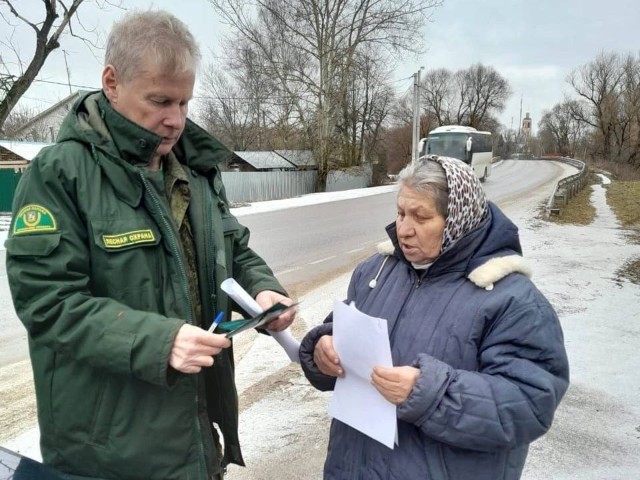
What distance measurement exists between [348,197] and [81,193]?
2149 cm

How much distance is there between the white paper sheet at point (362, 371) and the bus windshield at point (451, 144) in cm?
2784

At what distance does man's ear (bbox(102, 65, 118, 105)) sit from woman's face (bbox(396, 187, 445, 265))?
99 cm

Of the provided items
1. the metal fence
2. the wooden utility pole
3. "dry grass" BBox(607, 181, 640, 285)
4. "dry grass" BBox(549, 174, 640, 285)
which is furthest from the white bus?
"dry grass" BBox(549, 174, 640, 285)

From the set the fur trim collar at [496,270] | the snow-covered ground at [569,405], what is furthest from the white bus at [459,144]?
the fur trim collar at [496,270]

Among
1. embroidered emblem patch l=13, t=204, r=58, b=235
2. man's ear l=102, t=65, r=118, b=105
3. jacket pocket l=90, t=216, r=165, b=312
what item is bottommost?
jacket pocket l=90, t=216, r=165, b=312

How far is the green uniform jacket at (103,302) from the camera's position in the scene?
4.12 feet

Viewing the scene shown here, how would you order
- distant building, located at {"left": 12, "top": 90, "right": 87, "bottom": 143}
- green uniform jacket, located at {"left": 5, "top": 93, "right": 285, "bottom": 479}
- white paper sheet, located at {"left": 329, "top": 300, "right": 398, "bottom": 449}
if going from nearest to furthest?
green uniform jacket, located at {"left": 5, "top": 93, "right": 285, "bottom": 479} < white paper sheet, located at {"left": 329, "top": 300, "right": 398, "bottom": 449} < distant building, located at {"left": 12, "top": 90, "right": 87, "bottom": 143}

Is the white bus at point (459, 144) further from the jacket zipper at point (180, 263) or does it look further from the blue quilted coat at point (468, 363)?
the jacket zipper at point (180, 263)

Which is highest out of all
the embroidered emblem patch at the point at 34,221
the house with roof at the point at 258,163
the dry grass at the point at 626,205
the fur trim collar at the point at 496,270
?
the embroidered emblem patch at the point at 34,221

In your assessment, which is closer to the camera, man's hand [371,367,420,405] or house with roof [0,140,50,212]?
man's hand [371,367,420,405]

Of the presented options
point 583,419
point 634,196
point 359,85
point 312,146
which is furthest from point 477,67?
point 583,419

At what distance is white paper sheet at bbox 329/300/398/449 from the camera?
147 centimetres

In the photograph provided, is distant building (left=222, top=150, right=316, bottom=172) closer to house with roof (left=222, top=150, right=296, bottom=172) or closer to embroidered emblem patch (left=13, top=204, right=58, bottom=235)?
house with roof (left=222, top=150, right=296, bottom=172)

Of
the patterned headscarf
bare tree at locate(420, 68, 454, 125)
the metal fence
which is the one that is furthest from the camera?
bare tree at locate(420, 68, 454, 125)
